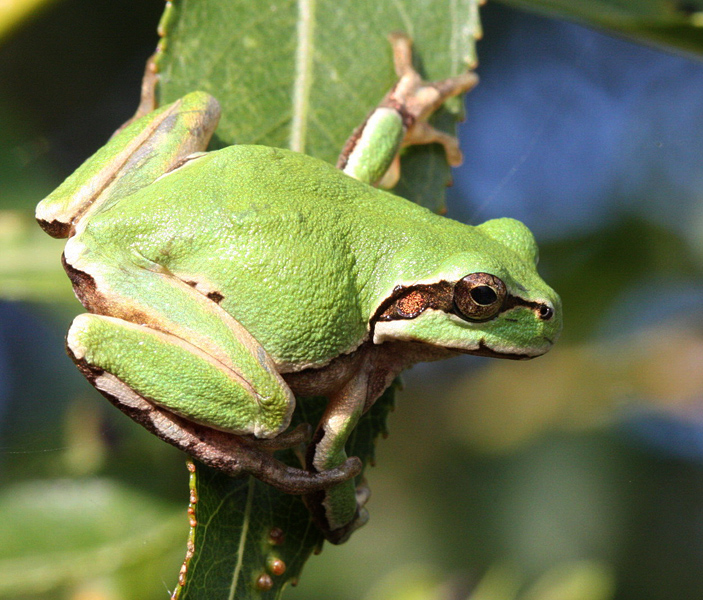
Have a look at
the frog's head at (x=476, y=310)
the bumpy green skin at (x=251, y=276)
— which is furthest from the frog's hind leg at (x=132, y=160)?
the frog's head at (x=476, y=310)

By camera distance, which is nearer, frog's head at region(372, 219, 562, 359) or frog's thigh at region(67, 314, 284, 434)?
frog's thigh at region(67, 314, 284, 434)

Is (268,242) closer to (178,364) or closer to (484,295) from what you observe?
(178,364)

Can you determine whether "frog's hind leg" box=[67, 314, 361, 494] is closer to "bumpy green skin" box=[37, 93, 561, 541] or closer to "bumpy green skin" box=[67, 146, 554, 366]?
"bumpy green skin" box=[37, 93, 561, 541]

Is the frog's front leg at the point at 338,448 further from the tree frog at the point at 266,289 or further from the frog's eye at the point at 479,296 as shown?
the frog's eye at the point at 479,296

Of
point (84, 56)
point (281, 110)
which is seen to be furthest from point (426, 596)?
point (84, 56)

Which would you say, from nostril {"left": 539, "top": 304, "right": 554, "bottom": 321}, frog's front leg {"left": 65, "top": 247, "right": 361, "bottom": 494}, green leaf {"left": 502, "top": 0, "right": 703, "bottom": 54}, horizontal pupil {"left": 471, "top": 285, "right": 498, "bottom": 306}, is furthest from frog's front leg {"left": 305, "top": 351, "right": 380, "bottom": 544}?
green leaf {"left": 502, "top": 0, "right": 703, "bottom": 54}

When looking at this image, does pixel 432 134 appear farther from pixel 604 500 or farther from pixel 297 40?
pixel 604 500
